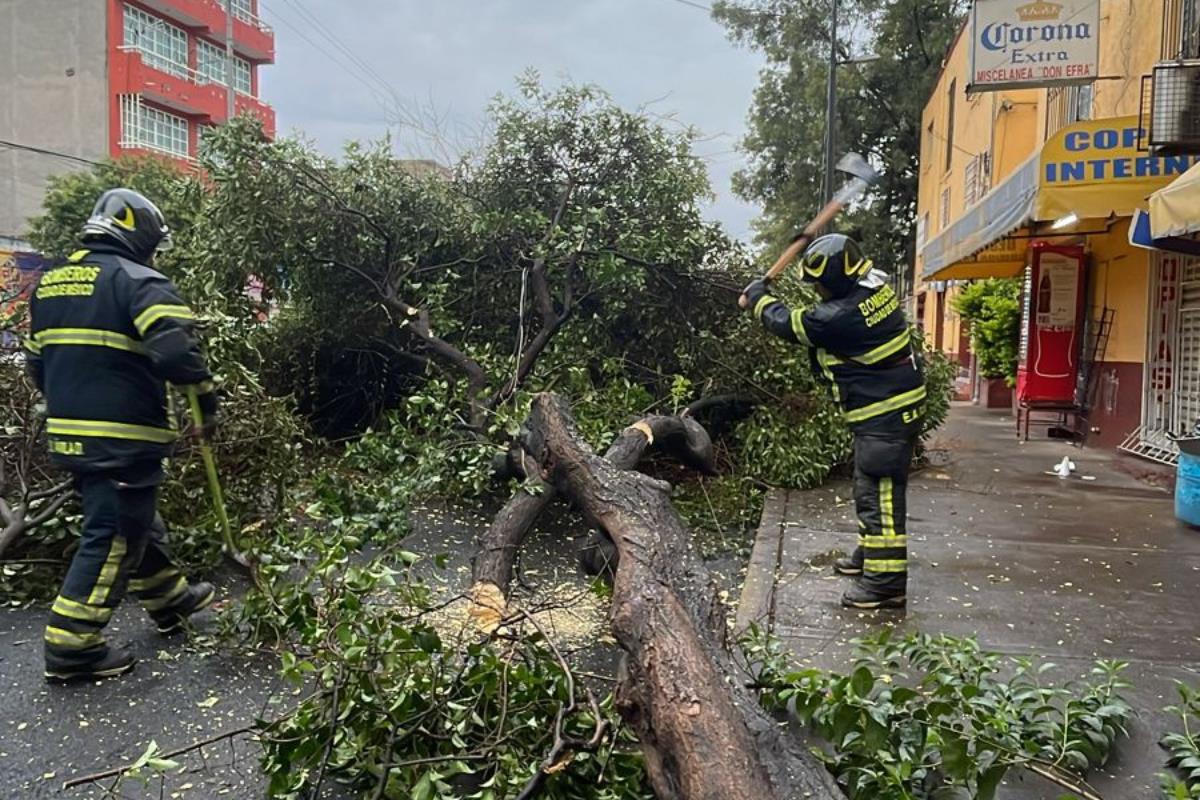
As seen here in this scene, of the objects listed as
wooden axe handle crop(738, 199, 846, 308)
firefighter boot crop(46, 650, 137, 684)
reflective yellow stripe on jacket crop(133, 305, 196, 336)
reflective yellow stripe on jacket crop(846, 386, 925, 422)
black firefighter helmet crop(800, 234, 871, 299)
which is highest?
wooden axe handle crop(738, 199, 846, 308)

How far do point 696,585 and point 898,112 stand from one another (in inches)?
1028

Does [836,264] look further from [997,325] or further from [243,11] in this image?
[243,11]

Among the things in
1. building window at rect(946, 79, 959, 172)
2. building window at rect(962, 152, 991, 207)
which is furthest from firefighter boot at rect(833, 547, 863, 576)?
building window at rect(946, 79, 959, 172)

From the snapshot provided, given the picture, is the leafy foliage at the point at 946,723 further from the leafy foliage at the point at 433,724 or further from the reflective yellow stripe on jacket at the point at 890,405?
the reflective yellow stripe on jacket at the point at 890,405

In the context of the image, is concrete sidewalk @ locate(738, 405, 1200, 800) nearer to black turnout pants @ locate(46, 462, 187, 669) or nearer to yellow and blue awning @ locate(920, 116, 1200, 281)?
yellow and blue awning @ locate(920, 116, 1200, 281)

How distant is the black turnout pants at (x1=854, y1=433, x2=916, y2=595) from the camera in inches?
164

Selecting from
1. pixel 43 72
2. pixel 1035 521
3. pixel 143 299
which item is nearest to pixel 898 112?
pixel 1035 521

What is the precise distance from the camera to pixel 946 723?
8.29 feet

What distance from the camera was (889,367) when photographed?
4336 millimetres

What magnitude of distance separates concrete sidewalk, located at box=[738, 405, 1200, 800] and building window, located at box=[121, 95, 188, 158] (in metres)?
30.7

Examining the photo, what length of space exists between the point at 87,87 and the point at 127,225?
31.5 m

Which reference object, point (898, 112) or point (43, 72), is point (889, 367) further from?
point (43, 72)

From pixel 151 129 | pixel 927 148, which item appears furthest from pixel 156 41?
pixel 927 148

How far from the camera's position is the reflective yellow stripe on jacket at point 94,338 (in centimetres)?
354
